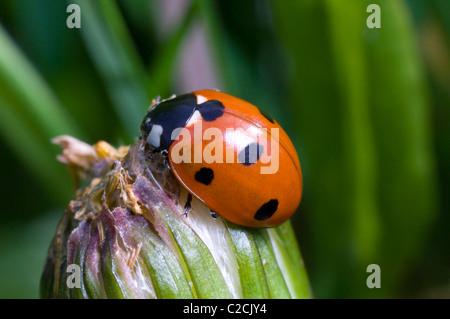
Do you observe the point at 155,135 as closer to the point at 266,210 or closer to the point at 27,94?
the point at 266,210

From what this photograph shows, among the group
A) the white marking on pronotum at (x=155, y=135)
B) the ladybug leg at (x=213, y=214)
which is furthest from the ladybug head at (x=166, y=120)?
the ladybug leg at (x=213, y=214)

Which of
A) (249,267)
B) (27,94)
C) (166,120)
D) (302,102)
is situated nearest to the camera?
(249,267)

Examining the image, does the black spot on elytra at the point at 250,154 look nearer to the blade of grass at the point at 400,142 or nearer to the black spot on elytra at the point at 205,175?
the black spot on elytra at the point at 205,175

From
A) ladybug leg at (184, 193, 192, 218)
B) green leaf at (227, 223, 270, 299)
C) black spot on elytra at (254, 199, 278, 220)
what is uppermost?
ladybug leg at (184, 193, 192, 218)

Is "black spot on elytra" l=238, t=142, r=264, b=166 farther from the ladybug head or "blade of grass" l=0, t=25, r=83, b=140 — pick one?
"blade of grass" l=0, t=25, r=83, b=140

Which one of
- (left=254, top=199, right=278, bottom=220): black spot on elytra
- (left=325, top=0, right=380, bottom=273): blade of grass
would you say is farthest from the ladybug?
(left=325, top=0, right=380, bottom=273): blade of grass

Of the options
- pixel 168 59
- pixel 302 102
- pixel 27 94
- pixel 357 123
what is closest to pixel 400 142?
pixel 357 123

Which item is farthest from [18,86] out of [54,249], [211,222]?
[211,222]
